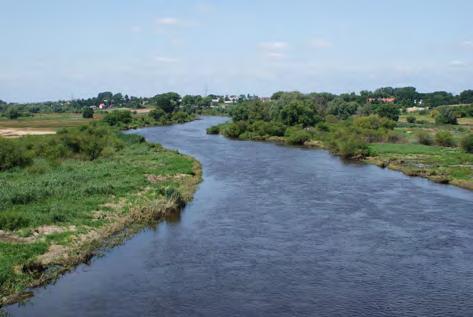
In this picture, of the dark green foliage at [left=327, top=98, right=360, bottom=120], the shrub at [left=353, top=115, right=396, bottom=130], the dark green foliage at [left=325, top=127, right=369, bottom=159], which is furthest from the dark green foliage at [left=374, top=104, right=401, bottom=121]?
the dark green foliage at [left=325, top=127, right=369, bottom=159]

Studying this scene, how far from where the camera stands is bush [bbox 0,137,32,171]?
108 feet

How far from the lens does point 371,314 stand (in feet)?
47.5

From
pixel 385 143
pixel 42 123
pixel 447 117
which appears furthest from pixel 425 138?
pixel 42 123

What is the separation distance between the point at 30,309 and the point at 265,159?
31.6 m

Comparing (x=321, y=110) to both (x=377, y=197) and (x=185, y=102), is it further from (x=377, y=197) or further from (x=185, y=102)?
(x=185, y=102)

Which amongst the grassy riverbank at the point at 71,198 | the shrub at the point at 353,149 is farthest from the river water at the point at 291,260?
the shrub at the point at 353,149

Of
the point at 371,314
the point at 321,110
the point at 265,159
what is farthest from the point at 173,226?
the point at 321,110

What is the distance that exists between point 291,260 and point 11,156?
22404 mm

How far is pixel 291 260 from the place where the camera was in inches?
734

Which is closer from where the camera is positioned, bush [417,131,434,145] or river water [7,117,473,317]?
river water [7,117,473,317]

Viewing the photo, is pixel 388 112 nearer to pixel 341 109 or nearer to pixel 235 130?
pixel 341 109

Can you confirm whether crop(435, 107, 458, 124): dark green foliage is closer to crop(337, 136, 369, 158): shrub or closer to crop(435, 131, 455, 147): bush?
crop(435, 131, 455, 147): bush

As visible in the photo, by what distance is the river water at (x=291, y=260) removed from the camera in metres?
15.0

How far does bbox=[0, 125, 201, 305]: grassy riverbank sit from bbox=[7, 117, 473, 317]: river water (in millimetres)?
1021
